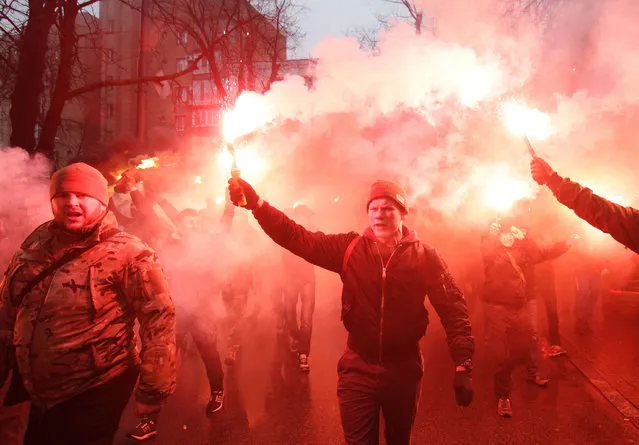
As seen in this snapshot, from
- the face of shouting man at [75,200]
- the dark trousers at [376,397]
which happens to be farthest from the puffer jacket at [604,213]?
the face of shouting man at [75,200]

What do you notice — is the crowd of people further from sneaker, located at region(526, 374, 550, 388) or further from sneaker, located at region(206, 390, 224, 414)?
sneaker, located at region(526, 374, 550, 388)

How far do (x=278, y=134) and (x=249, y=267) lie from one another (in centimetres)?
215

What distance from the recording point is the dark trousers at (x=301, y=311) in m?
6.09

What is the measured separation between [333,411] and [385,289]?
2328mm

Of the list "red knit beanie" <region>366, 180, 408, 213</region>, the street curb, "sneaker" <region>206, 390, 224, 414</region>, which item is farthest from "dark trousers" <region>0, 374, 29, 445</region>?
the street curb

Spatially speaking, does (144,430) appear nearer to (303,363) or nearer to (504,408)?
(303,363)

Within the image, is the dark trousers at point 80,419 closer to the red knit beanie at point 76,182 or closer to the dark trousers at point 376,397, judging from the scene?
the red knit beanie at point 76,182

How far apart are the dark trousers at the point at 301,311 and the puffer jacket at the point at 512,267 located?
2.25 meters

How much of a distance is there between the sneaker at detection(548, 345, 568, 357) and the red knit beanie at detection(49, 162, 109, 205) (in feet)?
19.5

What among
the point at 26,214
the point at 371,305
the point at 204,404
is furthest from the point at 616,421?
the point at 26,214

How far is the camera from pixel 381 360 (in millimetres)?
2816

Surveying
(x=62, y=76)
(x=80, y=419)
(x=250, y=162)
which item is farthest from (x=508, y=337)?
(x=62, y=76)

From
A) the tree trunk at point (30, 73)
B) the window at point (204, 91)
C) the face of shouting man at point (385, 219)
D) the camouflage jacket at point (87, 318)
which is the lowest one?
the camouflage jacket at point (87, 318)

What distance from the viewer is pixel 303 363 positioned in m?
5.88
